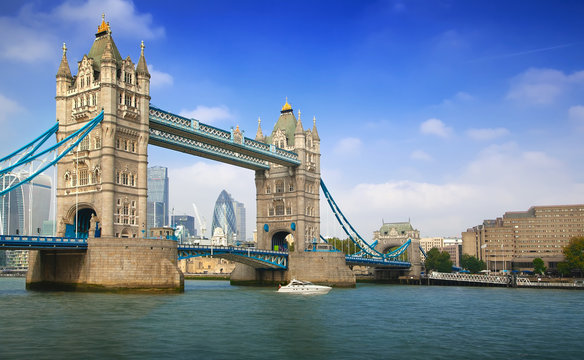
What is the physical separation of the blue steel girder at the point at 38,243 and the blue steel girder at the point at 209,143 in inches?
620

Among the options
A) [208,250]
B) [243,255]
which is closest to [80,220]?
[208,250]

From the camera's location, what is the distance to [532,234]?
16550 centimetres

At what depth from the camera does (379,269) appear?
4631 inches

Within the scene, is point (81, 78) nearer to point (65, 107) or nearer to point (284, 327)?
point (65, 107)

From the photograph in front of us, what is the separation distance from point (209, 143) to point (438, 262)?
88.1 meters

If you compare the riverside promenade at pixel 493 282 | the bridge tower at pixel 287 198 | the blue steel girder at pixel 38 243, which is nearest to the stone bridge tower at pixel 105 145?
the blue steel girder at pixel 38 243

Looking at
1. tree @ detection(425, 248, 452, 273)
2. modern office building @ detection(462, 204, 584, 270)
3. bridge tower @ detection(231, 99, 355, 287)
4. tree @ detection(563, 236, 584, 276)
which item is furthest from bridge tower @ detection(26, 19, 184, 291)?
modern office building @ detection(462, 204, 584, 270)

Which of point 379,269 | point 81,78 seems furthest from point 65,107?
point 379,269

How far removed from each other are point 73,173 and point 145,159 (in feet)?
23.1

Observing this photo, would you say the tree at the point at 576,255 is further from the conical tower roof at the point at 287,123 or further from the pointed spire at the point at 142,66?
the pointed spire at the point at 142,66

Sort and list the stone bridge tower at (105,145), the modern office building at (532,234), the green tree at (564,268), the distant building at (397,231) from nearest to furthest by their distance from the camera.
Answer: the stone bridge tower at (105,145) → the green tree at (564,268) → the distant building at (397,231) → the modern office building at (532,234)

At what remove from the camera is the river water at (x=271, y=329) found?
1067 inches

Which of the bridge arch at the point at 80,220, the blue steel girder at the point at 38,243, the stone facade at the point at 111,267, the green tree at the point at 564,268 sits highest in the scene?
the bridge arch at the point at 80,220

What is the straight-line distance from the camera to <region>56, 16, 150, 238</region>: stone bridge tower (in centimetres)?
5744
